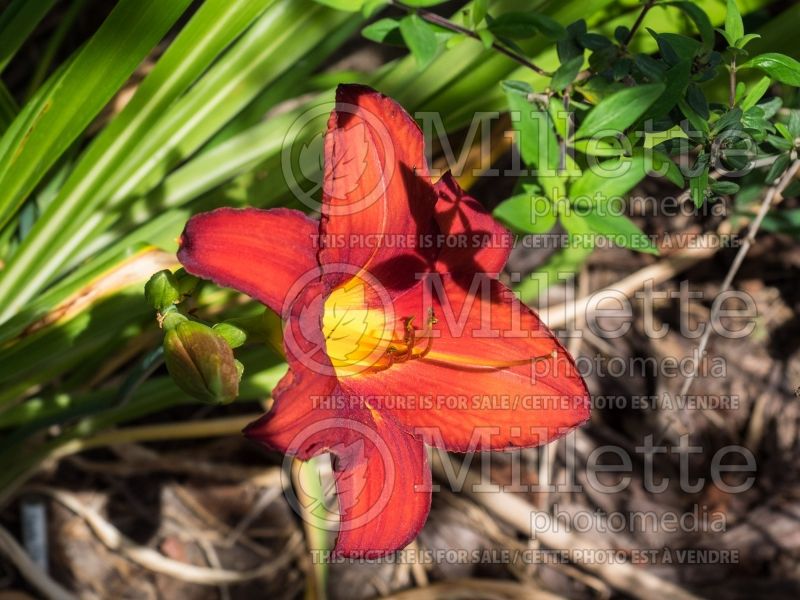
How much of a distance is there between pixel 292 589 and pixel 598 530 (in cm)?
63

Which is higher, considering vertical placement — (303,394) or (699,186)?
(699,186)

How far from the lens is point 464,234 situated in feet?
3.09

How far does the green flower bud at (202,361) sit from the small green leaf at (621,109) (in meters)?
0.46

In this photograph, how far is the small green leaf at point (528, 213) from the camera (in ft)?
3.29

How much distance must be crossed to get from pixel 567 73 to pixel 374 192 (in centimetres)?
27

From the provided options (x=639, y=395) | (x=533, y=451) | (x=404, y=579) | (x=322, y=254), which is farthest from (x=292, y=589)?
(x=322, y=254)

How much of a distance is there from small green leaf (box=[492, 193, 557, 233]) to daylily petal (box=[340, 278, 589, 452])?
97mm

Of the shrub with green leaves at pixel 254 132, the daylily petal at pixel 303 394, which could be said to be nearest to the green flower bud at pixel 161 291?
the shrub with green leaves at pixel 254 132

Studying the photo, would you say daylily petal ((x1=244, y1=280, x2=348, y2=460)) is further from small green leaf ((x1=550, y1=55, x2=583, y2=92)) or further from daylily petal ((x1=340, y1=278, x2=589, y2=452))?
small green leaf ((x1=550, y1=55, x2=583, y2=92))

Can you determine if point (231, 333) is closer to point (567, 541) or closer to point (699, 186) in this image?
point (699, 186)

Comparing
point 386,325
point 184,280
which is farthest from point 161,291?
point 386,325

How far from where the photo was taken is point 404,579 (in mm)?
1663

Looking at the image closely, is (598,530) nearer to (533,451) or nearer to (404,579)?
(533,451)

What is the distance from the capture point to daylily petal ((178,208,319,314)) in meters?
0.75
